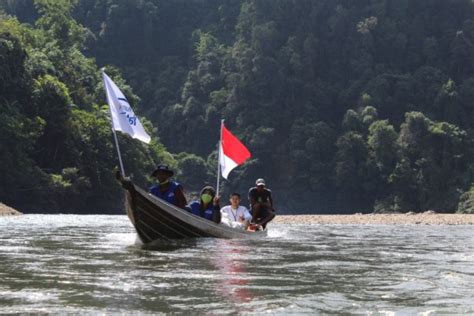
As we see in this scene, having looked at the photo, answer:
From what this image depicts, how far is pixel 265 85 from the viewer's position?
9019 centimetres

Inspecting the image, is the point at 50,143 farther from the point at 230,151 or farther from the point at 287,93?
the point at 287,93

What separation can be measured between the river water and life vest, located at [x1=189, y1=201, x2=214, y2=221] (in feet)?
6.44

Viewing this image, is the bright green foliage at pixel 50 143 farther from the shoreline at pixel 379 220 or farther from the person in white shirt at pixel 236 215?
the person in white shirt at pixel 236 215

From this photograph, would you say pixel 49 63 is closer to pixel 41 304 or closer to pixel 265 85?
pixel 265 85

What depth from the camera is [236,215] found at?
65.0ft

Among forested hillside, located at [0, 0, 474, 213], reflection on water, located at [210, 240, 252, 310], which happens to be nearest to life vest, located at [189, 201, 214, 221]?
reflection on water, located at [210, 240, 252, 310]

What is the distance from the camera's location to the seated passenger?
1794 centimetres

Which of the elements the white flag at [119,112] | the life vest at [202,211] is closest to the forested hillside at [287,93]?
the life vest at [202,211]

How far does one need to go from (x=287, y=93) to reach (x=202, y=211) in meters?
72.5

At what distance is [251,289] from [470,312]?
7.45ft

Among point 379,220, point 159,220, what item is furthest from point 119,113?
point 379,220

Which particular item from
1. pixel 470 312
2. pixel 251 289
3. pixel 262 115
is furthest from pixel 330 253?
pixel 262 115

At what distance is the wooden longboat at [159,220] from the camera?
15.6 m

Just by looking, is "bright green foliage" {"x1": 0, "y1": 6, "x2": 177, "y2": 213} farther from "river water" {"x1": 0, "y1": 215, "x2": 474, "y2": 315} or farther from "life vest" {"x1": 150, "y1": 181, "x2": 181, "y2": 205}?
"river water" {"x1": 0, "y1": 215, "x2": 474, "y2": 315}
